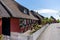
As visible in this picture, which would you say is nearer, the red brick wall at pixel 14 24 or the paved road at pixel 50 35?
the paved road at pixel 50 35

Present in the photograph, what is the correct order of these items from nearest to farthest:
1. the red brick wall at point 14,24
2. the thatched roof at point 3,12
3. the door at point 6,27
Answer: the thatched roof at point 3,12
the door at point 6,27
the red brick wall at point 14,24

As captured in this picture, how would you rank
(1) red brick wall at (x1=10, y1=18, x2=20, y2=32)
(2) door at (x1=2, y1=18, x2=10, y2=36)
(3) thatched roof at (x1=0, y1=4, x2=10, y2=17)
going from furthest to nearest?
(1) red brick wall at (x1=10, y1=18, x2=20, y2=32) < (2) door at (x1=2, y1=18, x2=10, y2=36) < (3) thatched roof at (x1=0, y1=4, x2=10, y2=17)

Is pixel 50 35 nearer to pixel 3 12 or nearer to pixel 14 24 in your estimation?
pixel 14 24

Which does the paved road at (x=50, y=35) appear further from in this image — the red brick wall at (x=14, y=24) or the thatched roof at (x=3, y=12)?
the thatched roof at (x=3, y=12)

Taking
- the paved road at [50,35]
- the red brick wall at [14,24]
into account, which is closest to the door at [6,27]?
the red brick wall at [14,24]

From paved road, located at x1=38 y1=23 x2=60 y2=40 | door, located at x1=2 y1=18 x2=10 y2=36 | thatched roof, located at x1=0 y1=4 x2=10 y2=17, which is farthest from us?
door, located at x1=2 y1=18 x2=10 y2=36

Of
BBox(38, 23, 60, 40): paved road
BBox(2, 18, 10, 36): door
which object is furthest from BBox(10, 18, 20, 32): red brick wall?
BBox(38, 23, 60, 40): paved road

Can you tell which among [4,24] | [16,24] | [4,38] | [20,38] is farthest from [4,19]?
[20,38]

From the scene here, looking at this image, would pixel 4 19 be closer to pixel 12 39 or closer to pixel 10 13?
pixel 10 13

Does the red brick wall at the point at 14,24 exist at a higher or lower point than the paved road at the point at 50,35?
higher

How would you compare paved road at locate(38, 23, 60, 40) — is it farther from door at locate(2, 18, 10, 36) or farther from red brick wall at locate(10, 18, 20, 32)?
door at locate(2, 18, 10, 36)

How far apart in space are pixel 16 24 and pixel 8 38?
33.8 ft

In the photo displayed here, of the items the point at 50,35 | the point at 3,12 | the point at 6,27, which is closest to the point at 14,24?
the point at 6,27

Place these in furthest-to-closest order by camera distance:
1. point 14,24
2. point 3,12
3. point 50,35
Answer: point 50,35
point 14,24
point 3,12
